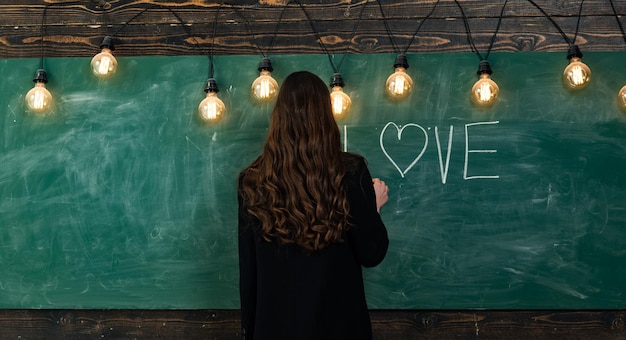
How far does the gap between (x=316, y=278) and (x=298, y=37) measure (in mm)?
1177

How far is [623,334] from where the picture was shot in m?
2.31

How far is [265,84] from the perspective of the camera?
7.61 feet

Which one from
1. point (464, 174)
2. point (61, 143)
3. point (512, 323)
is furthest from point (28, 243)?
point (512, 323)

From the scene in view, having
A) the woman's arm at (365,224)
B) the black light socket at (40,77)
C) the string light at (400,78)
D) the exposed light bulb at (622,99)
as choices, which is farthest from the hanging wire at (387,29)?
the black light socket at (40,77)

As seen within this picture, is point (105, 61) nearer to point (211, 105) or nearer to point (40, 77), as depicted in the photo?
point (40, 77)

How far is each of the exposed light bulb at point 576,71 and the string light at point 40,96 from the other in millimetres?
1922

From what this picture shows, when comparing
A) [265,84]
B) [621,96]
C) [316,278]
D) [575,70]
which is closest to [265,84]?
[265,84]

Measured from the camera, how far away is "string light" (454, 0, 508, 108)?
2293mm

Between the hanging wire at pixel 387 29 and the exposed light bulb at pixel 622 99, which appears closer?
the exposed light bulb at pixel 622 99

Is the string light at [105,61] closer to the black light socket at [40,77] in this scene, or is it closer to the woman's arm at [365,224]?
the black light socket at [40,77]

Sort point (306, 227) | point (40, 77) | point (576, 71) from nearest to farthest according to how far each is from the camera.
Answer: point (306, 227) → point (576, 71) → point (40, 77)

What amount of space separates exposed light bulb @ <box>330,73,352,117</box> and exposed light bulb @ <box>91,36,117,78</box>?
82cm

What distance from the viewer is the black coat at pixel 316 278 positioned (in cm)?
159

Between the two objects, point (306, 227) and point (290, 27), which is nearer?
point (306, 227)
